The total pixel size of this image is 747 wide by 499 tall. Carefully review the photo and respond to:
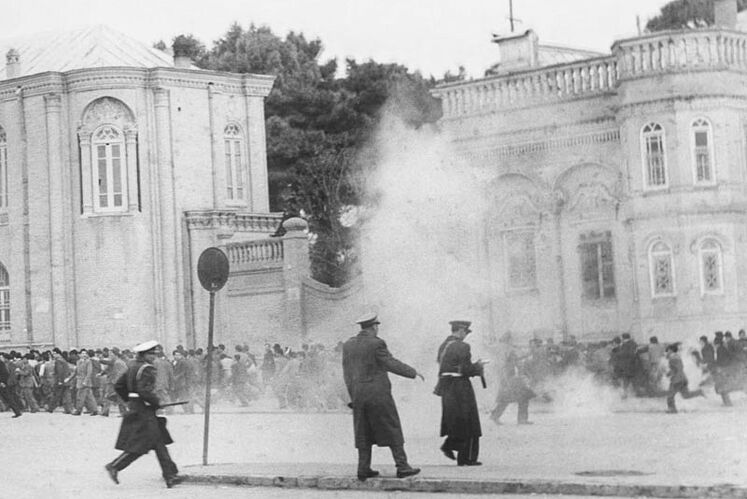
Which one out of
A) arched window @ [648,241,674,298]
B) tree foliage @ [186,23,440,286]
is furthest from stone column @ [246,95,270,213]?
arched window @ [648,241,674,298]

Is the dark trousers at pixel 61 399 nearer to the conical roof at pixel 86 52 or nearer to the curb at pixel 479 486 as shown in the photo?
the conical roof at pixel 86 52

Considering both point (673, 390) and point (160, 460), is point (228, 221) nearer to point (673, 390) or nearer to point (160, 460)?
point (673, 390)

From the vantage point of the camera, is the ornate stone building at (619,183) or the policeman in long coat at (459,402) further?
the ornate stone building at (619,183)

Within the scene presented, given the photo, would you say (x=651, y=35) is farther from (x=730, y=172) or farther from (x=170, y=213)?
(x=170, y=213)

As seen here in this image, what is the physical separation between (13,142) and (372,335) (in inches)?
1232

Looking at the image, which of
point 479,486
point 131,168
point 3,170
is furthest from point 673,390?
point 3,170

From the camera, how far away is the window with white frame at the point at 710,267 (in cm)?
3138

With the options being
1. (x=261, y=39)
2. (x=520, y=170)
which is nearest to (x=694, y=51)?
(x=520, y=170)

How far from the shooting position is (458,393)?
60.2 feet

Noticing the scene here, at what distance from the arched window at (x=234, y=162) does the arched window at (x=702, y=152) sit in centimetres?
1851

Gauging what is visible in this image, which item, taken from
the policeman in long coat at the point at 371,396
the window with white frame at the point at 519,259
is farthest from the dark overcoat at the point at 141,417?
the window with white frame at the point at 519,259

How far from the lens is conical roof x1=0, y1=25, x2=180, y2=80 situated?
4666cm

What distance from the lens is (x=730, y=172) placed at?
3147 cm

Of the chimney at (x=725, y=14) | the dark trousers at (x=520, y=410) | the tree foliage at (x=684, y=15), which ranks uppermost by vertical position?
the tree foliage at (x=684, y=15)
